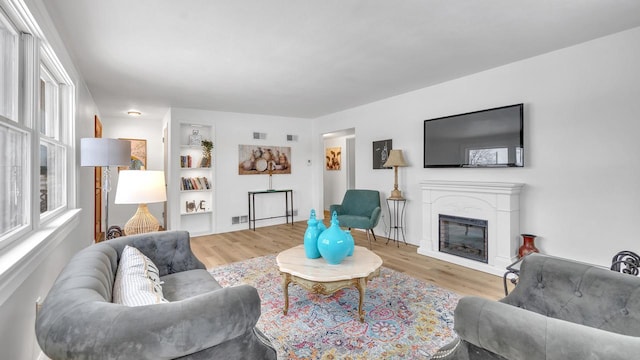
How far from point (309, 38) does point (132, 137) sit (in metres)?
5.20

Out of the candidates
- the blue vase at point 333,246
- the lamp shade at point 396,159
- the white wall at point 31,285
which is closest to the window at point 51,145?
the white wall at point 31,285

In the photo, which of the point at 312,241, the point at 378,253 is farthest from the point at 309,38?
the point at 378,253

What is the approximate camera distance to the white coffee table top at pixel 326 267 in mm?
2154

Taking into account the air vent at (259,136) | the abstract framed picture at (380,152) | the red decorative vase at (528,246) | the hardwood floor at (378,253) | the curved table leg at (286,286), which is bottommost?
the hardwood floor at (378,253)

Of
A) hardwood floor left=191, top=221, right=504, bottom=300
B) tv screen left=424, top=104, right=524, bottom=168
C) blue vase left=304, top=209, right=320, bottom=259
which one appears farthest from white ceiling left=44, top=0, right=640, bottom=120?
hardwood floor left=191, top=221, right=504, bottom=300

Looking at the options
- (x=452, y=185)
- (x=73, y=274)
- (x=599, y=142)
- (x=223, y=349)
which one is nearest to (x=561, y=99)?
(x=599, y=142)

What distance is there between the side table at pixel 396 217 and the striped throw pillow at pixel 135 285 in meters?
3.69

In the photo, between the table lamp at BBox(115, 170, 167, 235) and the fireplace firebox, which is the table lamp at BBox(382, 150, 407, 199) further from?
the table lamp at BBox(115, 170, 167, 235)

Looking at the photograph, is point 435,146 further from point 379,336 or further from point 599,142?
point 379,336

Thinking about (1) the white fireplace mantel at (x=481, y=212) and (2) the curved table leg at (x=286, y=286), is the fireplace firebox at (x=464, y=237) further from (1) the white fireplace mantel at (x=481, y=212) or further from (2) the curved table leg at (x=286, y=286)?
(2) the curved table leg at (x=286, y=286)

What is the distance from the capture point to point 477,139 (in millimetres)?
3572

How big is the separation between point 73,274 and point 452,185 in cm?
378

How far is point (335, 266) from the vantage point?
2.35 metres

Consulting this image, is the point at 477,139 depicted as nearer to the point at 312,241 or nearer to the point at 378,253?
the point at 378,253
